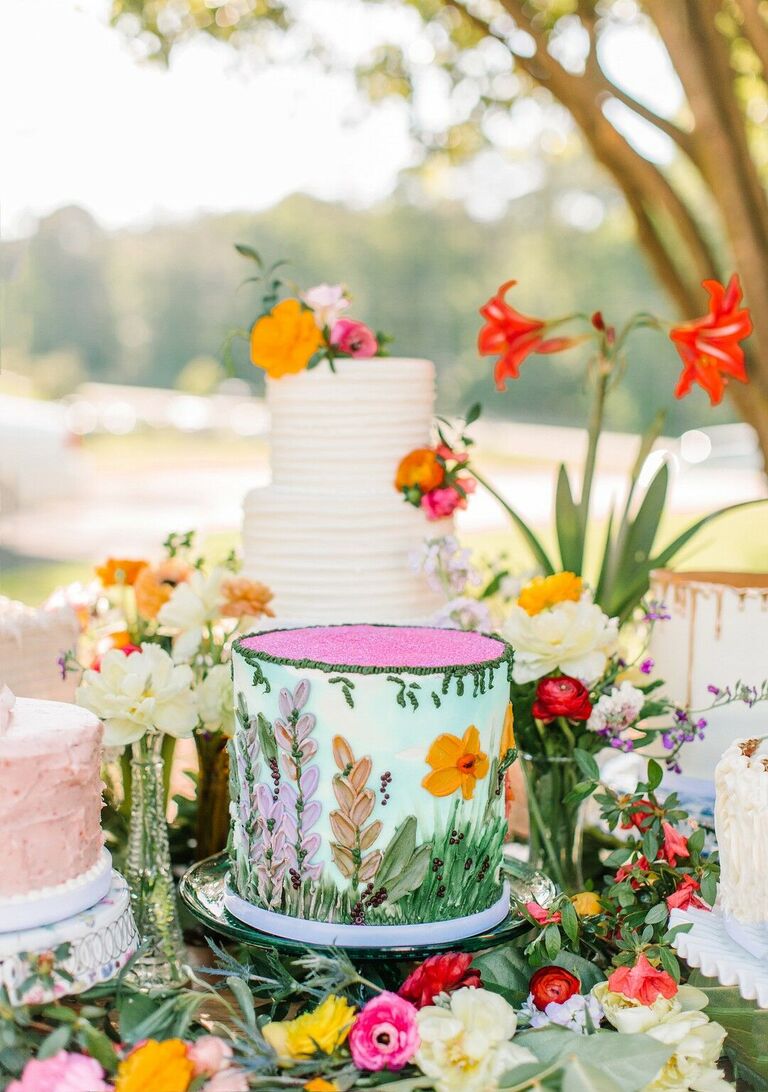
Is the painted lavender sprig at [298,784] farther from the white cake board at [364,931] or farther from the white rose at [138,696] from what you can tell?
the white rose at [138,696]

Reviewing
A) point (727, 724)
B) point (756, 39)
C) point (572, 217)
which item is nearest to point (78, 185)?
point (756, 39)

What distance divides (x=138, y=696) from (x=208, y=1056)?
37 cm

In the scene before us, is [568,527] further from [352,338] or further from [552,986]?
[552,986]

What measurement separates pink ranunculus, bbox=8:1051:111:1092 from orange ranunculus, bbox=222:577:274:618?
2.20 feet

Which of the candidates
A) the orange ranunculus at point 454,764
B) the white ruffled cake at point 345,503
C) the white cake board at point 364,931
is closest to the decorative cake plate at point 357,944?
the white cake board at point 364,931

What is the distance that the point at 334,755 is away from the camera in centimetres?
99

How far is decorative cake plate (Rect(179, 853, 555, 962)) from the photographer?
0.98 meters

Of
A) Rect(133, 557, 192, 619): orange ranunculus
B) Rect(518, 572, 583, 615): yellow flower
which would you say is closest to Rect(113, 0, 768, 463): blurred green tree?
Rect(518, 572, 583, 615): yellow flower

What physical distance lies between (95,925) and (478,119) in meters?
2.55

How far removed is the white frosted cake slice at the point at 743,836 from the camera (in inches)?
37.7

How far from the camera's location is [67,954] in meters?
0.88

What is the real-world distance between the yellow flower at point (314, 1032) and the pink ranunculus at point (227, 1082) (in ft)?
0.14

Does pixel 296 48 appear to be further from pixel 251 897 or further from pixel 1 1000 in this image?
pixel 1 1000

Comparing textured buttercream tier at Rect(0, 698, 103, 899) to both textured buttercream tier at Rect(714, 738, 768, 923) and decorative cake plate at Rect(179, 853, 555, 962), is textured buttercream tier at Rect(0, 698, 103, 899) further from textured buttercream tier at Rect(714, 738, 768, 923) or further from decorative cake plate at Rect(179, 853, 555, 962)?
textured buttercream tier at Rect(714, 738, 768, 923)
